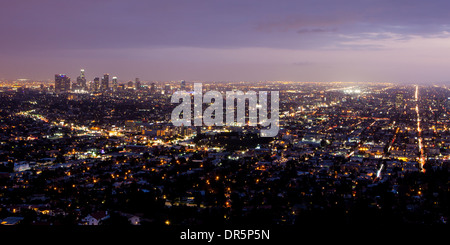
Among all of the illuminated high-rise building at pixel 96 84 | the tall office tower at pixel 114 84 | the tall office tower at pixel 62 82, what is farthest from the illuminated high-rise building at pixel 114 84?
the tall office tower at pixel 62 82

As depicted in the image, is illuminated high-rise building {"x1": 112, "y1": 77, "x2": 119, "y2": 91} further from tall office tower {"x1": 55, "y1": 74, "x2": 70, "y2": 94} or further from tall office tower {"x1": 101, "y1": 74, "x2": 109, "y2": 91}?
tall office tower {"x1": 55, "y1": 74, "x2": 70, "y2": 94}

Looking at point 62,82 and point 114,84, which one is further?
point 114,84

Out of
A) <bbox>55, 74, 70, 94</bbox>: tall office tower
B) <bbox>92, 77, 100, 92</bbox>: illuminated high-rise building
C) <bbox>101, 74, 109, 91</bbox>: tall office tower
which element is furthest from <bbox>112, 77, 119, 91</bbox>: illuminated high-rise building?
<bbox>55, 74, 70, 94</bbox>: tall office tower

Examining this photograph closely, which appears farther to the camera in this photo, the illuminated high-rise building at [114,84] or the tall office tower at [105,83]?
the illuminated high-rise building at [114,84]

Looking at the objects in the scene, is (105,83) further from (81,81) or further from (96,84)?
(81,81)

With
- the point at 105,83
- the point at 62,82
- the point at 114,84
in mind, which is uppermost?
the point at 62,82

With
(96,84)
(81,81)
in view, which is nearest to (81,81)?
(81,81)

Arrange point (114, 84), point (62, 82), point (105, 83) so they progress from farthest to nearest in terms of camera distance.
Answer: point (114, 84) → point (105, 83) → point (62, 82)

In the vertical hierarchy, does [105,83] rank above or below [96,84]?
above

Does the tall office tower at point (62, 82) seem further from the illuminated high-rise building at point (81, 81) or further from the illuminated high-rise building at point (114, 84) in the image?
the illuminated high-rise building at point (114, 84)
